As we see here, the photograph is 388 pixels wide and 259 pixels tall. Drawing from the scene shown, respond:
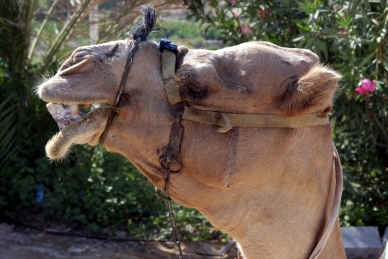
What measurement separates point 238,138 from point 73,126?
1.80 ft

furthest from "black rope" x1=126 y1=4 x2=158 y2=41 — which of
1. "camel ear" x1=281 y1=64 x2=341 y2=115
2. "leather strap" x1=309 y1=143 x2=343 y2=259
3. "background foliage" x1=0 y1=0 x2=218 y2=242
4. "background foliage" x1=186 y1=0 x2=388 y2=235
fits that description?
"background foliage" x1=0 y1=0 x2=218 y2=242

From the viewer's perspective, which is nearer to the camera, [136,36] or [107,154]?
[136,36]

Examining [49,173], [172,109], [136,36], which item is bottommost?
[49,173]

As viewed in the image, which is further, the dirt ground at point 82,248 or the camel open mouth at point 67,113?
the dirt ground at point 82,248

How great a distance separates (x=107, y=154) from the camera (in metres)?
6.27

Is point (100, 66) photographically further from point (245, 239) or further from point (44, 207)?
point (44, 207)

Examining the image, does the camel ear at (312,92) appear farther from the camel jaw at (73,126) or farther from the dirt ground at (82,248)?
the dirt ground at (82,248)

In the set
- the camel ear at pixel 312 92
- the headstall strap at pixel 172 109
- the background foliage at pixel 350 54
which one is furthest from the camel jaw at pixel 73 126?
the background foliage at pixel 350 54

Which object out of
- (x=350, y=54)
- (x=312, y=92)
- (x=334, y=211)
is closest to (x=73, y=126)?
(x=312, y=92)

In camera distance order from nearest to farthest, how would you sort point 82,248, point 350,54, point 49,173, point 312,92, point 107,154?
point 312,92 → point 350,54 → point 82,248 → point 49,173 → point 107,154

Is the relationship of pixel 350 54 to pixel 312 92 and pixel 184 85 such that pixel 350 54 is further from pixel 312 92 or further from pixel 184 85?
pixel 184 85

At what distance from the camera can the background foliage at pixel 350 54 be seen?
468 cm

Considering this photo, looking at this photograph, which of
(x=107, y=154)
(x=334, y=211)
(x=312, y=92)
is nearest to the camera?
(x=312, y=92)

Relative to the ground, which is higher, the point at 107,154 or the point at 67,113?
the point at 67,113
